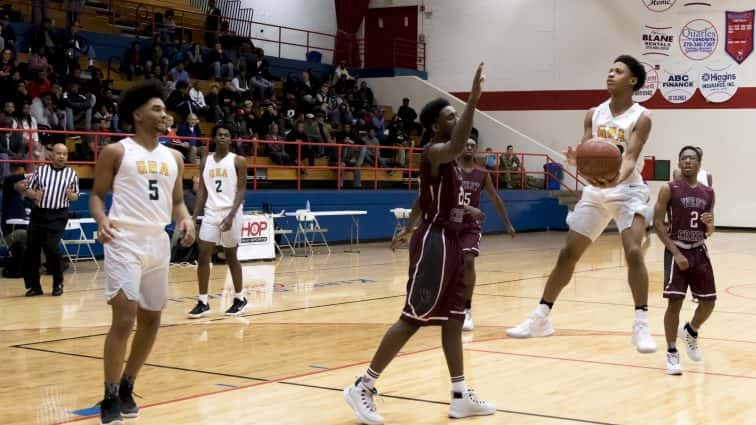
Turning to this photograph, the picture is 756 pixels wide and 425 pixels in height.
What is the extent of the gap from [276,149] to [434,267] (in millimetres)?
16089

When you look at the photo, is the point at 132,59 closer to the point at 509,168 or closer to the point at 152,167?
the point at 509,168

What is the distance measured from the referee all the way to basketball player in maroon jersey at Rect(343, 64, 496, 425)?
24.8 feet

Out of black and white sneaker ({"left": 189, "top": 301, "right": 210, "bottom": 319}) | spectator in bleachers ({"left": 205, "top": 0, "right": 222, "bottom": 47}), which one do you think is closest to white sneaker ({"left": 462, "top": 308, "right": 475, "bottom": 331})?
black and white sneaker ({"left": 189, "top": 301, "right": 210, "bottom": 319})

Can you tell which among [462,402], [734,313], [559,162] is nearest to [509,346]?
[462,402]

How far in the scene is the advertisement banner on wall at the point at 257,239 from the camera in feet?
55.5

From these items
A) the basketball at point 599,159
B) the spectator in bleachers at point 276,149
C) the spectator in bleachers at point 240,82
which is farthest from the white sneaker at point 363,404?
the spectator in bleachers at point 240,82

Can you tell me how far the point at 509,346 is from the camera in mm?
8727

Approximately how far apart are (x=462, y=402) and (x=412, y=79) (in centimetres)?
2540

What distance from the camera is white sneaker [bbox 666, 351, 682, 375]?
7461 millimetres

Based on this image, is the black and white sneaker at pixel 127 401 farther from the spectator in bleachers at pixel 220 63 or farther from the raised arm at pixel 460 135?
the spectator in bleachers at pixel 220 63

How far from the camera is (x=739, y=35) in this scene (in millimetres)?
27281

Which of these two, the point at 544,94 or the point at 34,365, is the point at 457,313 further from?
the point at 544,94

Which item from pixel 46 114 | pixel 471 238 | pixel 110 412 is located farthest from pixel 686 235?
pixel 46 114

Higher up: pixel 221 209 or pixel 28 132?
pixel 28 132
